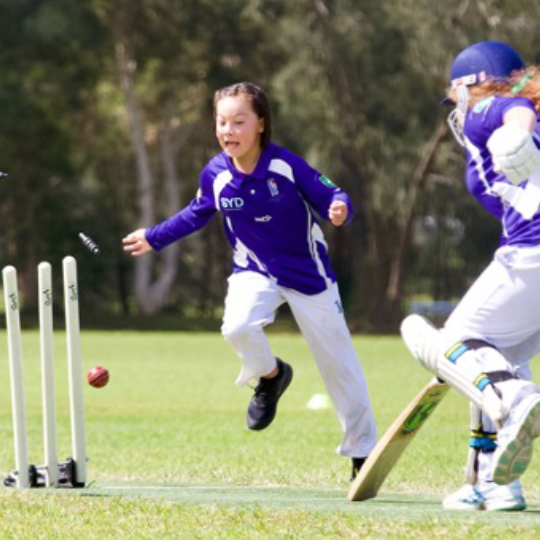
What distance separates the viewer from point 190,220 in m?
8.16

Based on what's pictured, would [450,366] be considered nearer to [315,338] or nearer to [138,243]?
[315,338]

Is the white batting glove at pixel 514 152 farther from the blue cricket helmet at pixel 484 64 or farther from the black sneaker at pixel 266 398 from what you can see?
the black sneaker at pixel 266 398

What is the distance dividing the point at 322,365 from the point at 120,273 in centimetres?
3711

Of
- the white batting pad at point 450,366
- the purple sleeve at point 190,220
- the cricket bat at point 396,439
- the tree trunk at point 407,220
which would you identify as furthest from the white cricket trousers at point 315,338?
the tree trunk at point 407,220

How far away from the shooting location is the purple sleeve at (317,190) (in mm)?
7691

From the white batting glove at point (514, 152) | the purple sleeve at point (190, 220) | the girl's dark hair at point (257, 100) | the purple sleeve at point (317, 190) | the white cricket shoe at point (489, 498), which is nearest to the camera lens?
the white batting glove at point (514, 152)

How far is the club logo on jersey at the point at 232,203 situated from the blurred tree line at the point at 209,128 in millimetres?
26325

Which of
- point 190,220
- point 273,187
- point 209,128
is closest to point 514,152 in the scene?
point 273,187

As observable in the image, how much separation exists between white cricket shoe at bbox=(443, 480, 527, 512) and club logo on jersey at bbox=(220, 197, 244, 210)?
6.18ft

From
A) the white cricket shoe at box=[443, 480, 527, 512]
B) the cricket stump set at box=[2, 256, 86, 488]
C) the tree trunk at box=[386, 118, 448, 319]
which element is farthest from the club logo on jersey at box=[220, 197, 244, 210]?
the tree trunk at box=[386, 118, 448, 319]

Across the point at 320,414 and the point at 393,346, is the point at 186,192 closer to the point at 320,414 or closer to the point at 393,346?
the point at 393,346

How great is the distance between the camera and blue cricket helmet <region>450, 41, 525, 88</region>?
6.78 meters

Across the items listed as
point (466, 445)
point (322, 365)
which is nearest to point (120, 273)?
point (466, 445)

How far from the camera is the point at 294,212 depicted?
7.88 metres
